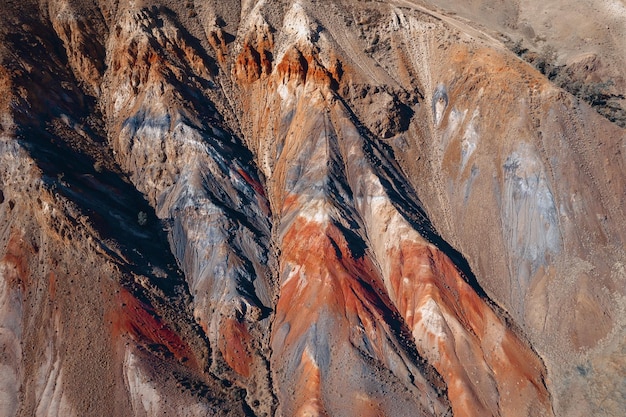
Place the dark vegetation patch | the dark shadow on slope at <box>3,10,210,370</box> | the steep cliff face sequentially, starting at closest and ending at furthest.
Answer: the steep cliff face, the dark shadow on slope at <box>3,10,210,370</box>, the dark vegetation patch

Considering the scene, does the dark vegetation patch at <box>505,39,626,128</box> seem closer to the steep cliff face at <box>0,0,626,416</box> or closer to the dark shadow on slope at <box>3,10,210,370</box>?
the steep cliff face at <box>0,0,626,416</box>

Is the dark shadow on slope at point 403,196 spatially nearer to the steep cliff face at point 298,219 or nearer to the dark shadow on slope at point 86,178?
the steep cliff face at point 298,219

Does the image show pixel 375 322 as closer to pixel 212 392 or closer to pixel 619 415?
pixel 212 392

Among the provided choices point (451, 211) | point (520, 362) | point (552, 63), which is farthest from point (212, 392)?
point (552, 63)

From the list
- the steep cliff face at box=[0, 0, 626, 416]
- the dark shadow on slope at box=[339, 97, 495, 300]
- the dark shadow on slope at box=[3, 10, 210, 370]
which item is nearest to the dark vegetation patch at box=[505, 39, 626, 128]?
the steep cliff face at box=[0, 0, 626, 416]

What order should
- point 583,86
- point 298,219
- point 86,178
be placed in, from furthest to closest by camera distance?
point 583,86
point 86,178
point 298,219

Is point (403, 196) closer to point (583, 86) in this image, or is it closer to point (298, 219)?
point (298, 219)

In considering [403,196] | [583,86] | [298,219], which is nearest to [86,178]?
[298,219]

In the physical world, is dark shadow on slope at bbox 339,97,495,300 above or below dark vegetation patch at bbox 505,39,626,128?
below
